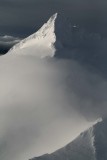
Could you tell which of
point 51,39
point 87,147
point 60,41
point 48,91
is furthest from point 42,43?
point 87,147

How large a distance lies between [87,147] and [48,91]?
26946 millimetres

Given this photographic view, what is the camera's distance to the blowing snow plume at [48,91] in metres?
101

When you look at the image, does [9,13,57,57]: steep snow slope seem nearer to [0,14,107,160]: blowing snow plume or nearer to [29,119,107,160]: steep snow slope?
[0,14,107,160]: blowing snow plume

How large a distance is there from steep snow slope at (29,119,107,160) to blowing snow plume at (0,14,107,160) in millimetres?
3153

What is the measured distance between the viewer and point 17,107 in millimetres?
112750

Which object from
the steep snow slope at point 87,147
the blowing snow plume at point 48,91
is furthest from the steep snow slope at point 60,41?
the steep snow slope at point 87,147

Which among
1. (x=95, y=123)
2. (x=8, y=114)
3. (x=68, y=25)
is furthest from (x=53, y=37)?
(x=95, y=123)

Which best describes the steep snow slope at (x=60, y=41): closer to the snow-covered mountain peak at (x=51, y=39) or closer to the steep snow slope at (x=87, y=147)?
the snow-covered mountain peak at (x=51, y=39)

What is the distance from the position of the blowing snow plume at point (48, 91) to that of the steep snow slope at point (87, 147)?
315 cm

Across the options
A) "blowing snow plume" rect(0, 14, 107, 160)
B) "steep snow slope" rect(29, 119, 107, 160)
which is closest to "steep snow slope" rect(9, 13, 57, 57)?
"blowing snow plume" rect(0, 14, 107, 160)

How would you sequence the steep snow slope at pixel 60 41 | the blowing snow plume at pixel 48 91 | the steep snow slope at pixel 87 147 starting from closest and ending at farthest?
the steep snow slope at pixel 87 147, the blowing snow plume at pixel 48 91, the steep snow slope at pixel 60 41

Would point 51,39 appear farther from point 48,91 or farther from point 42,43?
point 48,91

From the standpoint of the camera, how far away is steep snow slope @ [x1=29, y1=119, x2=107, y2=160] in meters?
90.4

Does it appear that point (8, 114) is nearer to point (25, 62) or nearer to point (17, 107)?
point (17, 107)
